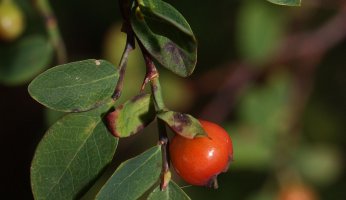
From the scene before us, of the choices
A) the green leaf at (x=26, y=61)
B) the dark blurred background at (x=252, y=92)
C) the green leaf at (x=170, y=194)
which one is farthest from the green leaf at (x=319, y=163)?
the green leaf at (x=170, y=194)

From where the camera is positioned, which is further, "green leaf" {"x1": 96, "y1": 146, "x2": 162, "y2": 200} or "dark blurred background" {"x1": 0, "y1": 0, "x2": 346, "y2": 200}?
"dark blurred background" {"x1": 0, "y1": 0, "x2": 346, "y2": 200}

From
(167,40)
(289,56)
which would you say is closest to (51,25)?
(167,40)

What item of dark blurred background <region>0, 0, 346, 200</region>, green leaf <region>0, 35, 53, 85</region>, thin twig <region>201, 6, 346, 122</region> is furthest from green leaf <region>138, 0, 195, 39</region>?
thin twig <region>201, 6, 346, 122</region>

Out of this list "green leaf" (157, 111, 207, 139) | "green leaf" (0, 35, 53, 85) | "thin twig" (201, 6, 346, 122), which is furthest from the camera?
"thin twig" (201, 6, 346, 122)

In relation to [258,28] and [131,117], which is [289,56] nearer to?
[258,28]

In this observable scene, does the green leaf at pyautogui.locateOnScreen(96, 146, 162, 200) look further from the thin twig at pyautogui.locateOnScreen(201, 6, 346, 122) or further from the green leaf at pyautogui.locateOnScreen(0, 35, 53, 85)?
the thin twig at pyautogui.locateOnScreen(201, 6, 346, 122)

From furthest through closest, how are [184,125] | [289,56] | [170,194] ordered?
[289,56] → [170,194] → [184,125]

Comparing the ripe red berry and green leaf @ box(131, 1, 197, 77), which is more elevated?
green leaf @ box(131, 1, 197, 77)
